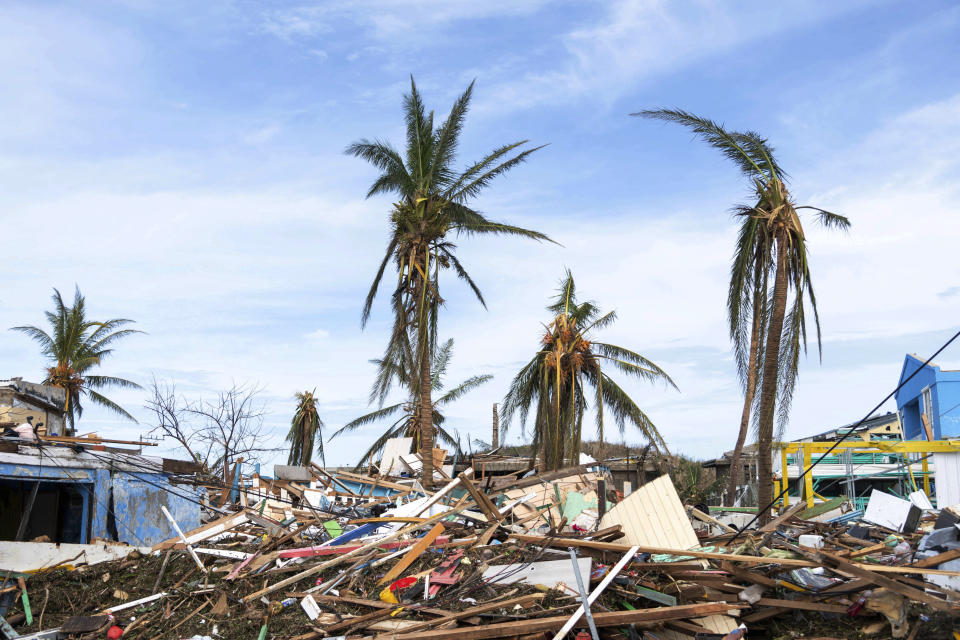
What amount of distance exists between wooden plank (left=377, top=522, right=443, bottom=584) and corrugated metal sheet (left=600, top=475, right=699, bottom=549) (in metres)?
2.17

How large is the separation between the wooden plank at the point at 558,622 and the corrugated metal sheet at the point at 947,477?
1194 cm

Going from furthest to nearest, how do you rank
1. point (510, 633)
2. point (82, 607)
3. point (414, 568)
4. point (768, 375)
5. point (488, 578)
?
point (768, 375) → point (82, 607) → point (414, 568) → point (488, 578) → point (510, 633)

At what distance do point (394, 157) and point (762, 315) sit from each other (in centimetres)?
941

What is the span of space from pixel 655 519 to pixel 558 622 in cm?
267

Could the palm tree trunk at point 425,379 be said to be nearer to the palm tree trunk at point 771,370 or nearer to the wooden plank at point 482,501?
the palm tree trunk at point 771,370

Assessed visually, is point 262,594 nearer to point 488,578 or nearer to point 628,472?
point 488,578

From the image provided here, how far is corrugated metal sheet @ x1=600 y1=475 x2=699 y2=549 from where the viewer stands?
370 inches

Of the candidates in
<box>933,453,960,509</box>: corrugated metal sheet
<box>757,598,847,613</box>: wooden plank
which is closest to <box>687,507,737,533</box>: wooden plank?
<box>757,598,847,613</box>: wooden plank

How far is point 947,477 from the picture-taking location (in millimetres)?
16797

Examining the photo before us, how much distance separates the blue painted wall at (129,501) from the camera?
13.9m

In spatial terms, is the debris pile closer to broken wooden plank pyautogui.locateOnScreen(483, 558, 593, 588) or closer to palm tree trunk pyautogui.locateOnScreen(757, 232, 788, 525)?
broken wooden plank pyautogui.locateOnScreen(483, 558, 593, 588)

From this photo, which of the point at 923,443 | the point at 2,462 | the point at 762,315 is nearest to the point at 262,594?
the point at 2,462

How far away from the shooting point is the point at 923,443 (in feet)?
55.6

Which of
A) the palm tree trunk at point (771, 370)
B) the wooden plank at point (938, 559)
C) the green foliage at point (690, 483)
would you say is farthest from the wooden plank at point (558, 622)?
the green foliage at point (690, 483)
